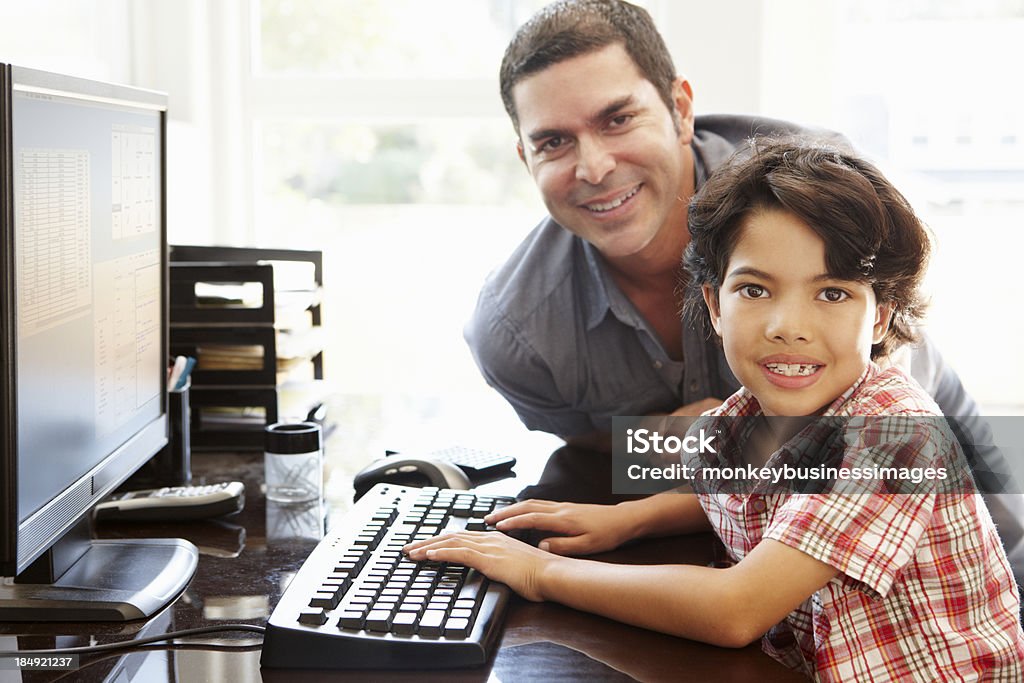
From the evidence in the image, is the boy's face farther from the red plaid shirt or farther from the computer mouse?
the computer mouse

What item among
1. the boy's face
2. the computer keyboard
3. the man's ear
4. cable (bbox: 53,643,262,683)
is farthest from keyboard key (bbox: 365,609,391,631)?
the man's ear

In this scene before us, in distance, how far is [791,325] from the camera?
106cm

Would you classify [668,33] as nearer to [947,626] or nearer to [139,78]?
[139,78]

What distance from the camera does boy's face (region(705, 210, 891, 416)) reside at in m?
1.07

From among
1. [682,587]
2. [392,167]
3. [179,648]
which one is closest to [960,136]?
[392,167]

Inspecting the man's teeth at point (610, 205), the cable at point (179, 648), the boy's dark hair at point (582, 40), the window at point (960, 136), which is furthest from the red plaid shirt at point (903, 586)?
the window at point (960, 136)

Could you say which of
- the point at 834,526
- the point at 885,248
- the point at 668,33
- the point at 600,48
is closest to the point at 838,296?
the point at 885,248

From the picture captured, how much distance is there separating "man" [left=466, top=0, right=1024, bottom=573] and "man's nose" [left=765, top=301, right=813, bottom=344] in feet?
1.48

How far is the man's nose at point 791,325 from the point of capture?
1058 mm

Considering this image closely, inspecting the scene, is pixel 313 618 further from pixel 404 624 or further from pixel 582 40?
pixel 582 40

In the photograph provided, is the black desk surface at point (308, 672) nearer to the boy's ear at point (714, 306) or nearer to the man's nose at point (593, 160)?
the boy's ear at point (714, 306)

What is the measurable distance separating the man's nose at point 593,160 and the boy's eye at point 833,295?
59 centimetres

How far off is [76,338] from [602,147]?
866 mm

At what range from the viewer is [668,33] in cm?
257
